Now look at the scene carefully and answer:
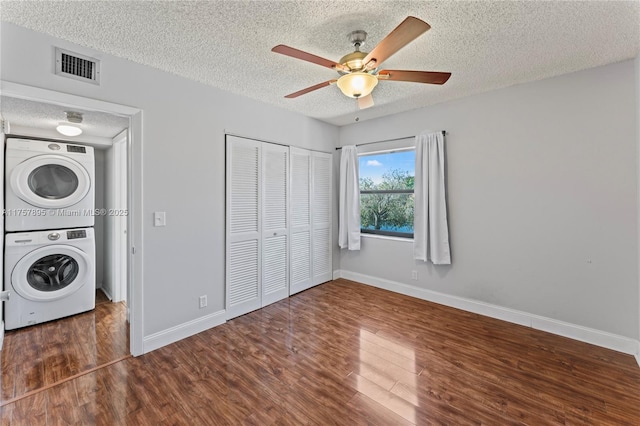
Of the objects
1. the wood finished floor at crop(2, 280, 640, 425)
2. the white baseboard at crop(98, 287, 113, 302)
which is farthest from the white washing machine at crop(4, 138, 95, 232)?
the wood finished floor at crop(2, 280, 640, 425)

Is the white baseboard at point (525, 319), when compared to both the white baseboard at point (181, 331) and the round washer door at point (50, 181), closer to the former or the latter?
the white baseboard at point (181, 331)

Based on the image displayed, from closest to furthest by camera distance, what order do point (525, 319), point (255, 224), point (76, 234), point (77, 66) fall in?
point (77, 66), point (525, 319), point (76, 234), point (255, 224)

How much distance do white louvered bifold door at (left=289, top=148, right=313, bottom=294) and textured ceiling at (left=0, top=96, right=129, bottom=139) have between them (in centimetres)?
201

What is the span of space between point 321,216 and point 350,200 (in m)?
0.53

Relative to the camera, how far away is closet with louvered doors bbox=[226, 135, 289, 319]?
10.1ft

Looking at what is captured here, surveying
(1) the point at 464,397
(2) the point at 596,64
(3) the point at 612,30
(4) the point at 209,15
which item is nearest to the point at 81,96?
(4) the point at 209,15

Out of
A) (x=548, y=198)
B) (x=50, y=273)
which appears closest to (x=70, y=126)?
(x=50, y=273)

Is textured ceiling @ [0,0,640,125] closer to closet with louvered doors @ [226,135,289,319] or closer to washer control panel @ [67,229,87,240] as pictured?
closet with louvered doors @ [226,135,289,319]

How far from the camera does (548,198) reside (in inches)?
A: 109

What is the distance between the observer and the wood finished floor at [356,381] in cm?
171

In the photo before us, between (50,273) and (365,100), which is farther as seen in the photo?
(50,273)

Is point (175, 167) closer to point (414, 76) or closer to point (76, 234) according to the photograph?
point (76, 234)

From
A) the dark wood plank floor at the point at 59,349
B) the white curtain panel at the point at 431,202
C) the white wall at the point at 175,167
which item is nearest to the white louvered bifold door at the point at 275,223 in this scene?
the white wall at the point at 175,167

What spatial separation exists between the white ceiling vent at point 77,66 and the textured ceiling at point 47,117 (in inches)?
10.2
